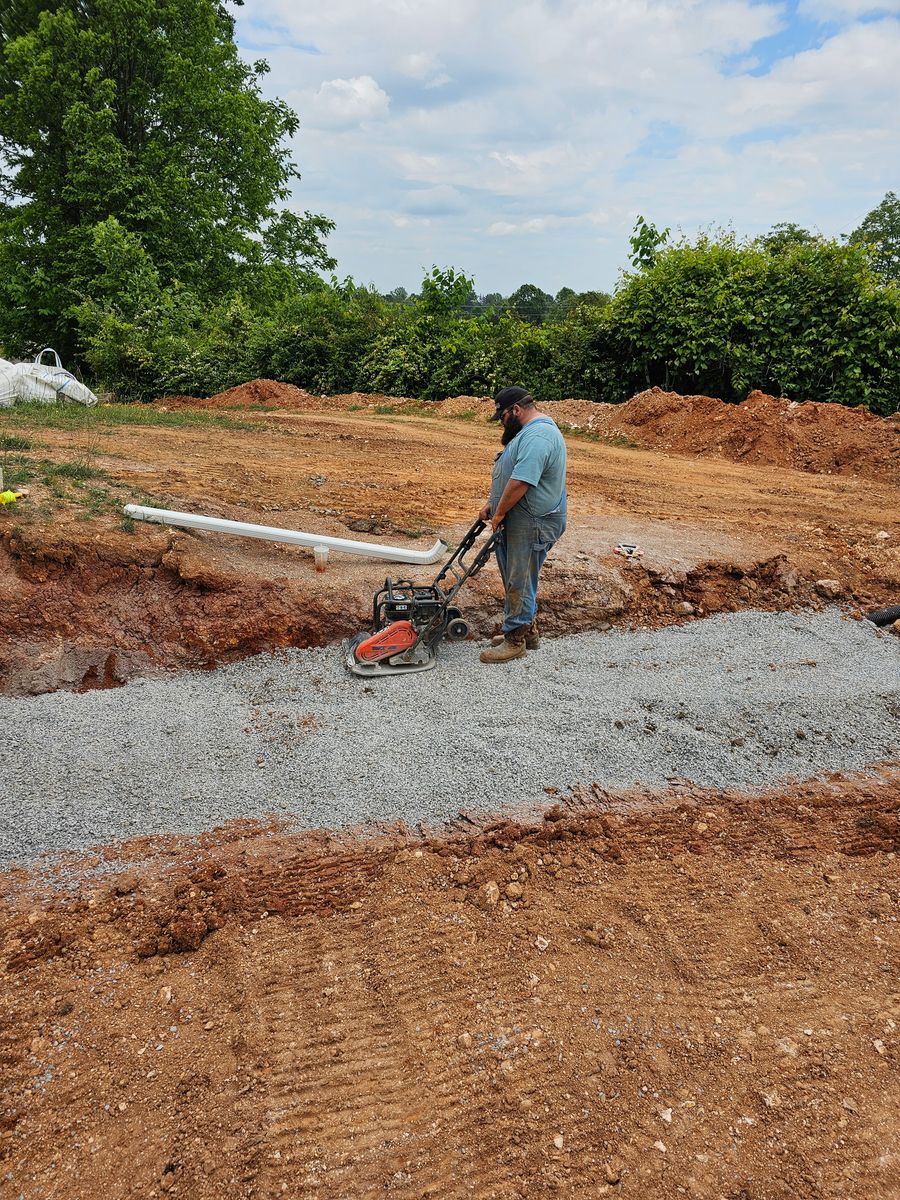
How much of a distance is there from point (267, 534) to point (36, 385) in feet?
29.5

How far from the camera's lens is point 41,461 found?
7.09 metres

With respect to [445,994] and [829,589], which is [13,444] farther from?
[829,589]

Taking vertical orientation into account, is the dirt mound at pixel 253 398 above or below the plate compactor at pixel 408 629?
above

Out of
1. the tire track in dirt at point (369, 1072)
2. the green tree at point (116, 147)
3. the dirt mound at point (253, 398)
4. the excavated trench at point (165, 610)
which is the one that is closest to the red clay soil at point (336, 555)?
the excavated trench at point (165, 610)

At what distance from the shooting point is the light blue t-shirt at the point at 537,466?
15.6ft

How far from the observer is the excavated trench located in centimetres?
510

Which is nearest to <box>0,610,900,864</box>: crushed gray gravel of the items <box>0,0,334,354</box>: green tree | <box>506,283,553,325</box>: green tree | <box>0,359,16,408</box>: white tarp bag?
<box>0,359,16,408</box>: white tarp bag

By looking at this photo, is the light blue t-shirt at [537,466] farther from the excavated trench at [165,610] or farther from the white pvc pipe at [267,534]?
the excavated trench at [165,610]

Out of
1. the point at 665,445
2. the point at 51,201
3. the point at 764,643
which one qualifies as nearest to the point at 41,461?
the point at 764,643

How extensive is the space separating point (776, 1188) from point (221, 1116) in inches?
71.4

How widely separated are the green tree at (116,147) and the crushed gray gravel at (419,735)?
1826 centimetres

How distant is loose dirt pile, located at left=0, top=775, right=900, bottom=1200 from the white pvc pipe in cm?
266

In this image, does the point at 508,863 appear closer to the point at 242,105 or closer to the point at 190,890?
the point at 190,890

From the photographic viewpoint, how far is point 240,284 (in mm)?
23672
